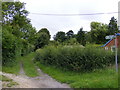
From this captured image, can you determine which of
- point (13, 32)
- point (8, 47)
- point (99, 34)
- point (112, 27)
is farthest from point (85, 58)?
point (112, 27)

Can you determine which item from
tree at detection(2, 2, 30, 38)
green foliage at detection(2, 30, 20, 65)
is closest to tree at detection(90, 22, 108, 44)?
tree at detection(2, 2, 30, 38)

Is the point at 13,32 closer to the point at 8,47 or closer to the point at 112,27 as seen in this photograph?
the point at 8,47

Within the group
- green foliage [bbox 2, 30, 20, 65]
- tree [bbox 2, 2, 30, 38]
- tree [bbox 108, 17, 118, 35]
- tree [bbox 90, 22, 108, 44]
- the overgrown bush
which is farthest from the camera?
tree [bbox 90, 22, 108, 44]

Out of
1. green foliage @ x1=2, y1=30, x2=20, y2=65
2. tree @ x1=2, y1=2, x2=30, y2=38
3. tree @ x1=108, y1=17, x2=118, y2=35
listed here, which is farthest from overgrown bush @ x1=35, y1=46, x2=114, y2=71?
tree @ x1=108, y1=17, x2=118, y2=35

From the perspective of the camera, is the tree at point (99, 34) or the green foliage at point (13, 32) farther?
the tree at point (99, 34)

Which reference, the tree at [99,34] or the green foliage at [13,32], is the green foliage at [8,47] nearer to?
the green foliage at [13,32]

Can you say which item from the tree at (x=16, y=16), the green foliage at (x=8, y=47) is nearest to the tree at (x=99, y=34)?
the tree at (x=16, y=16)

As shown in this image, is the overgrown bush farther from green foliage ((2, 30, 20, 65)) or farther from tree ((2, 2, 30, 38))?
tree ((2, 2, 30, 38))

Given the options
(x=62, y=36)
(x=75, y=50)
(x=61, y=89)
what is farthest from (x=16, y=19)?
(x=62, y=36)

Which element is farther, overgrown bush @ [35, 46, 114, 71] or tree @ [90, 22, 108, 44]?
tree @ [90, 22, 108, 44]

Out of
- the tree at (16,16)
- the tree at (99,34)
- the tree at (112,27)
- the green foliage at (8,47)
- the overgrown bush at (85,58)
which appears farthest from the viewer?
the tree at (99,34)

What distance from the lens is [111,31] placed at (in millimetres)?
36281

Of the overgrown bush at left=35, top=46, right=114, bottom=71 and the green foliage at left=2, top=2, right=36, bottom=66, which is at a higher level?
the green foliage at left=2, top=2, right=36, bottom=66

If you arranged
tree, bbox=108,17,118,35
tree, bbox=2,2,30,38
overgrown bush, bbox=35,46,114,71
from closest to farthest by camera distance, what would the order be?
1. overgrown bush, bbox=35,46,114,71
2. tree, bbox=2,2,30,38
3. tree, bbox=108,17,118,35
